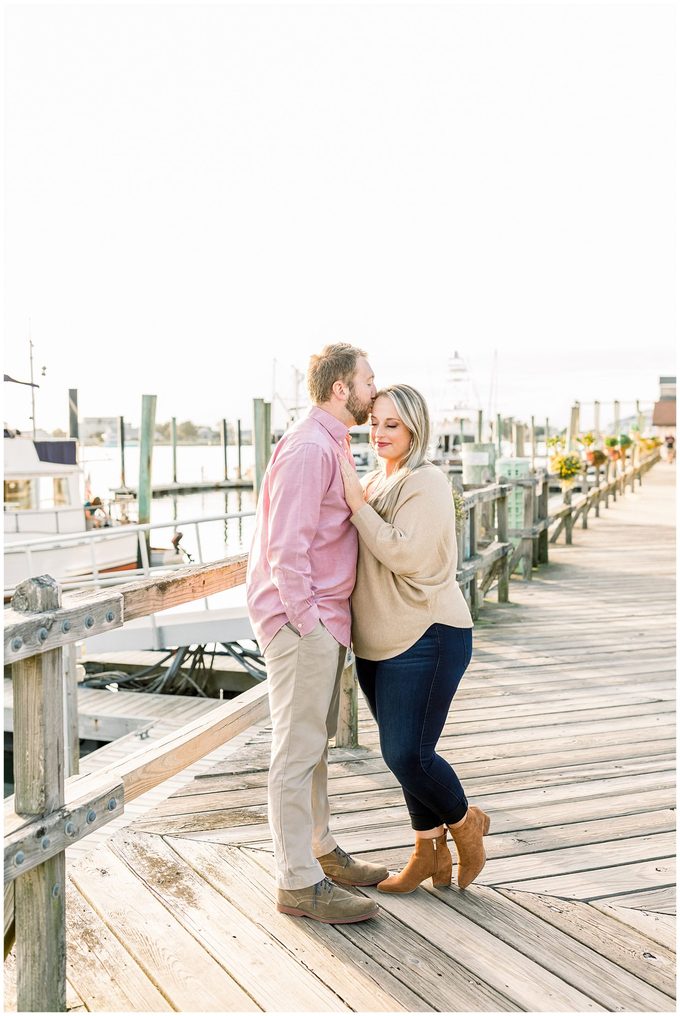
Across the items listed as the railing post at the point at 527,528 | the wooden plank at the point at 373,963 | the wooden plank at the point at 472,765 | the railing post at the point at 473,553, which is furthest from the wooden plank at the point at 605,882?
the railing post at the point at 527,528

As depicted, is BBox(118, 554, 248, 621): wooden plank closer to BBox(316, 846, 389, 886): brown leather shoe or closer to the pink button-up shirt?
the pink button-up shirt

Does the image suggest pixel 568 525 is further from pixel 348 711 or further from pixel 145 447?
pixel 145 447

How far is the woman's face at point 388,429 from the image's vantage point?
273cm

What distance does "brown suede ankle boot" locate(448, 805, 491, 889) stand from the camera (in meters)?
2.85

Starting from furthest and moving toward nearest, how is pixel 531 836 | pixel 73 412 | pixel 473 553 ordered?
pixel 73 412 → pixel 473 553 → pixel 531 836

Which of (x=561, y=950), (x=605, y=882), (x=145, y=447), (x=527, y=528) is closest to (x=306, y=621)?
(x=561, y=950)

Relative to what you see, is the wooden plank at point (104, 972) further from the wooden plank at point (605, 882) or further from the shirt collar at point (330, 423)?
the shirt collar at point (330, 423)

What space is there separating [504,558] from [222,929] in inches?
232

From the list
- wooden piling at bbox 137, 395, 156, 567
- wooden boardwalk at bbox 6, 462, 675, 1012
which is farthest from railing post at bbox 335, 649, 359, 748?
wooden piling at bbox 137, 395, 156, 567

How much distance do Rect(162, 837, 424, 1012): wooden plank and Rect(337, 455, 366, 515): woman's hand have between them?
1.28m

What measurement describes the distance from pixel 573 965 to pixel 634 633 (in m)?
4.82

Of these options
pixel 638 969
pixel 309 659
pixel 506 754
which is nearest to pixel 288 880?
pixel 309 659

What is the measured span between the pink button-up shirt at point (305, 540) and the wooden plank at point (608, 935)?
1.08 meters

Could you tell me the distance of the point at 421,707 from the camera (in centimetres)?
271
